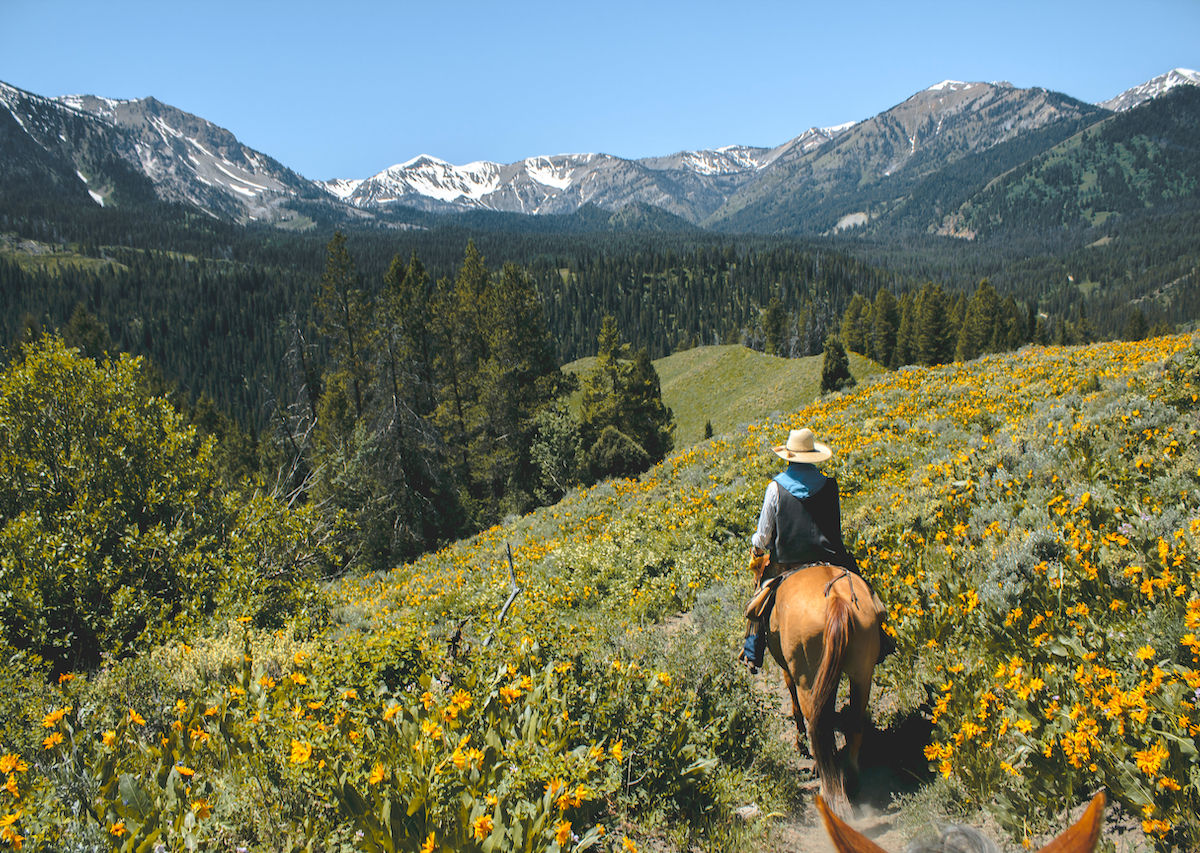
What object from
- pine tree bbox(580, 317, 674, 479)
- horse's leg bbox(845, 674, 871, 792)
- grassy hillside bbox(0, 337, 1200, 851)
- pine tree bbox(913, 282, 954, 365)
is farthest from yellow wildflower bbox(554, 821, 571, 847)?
pine tree bbox(913, 282, 954, 365)

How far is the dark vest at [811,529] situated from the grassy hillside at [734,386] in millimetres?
41194

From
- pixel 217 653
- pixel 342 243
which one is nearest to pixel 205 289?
pixel 342 243

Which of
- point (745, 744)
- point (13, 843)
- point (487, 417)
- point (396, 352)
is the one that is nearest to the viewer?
point (13, 843)

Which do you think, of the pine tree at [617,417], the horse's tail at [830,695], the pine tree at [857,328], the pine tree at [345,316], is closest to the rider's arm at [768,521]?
the horse's tail at [830,695]

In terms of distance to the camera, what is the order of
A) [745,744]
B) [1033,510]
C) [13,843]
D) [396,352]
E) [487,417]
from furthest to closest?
1. [487,417]
2. [396,352]
3. [1033,510]
4. [745,744]
5. [13,843]

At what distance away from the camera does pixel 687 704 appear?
534 centimetres

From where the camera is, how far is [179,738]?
4.84 meters

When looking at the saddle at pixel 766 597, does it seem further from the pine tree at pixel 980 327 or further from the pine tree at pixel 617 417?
the pine tree at pixel 980 327

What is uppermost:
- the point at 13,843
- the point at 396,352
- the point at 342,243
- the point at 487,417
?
the point at 342,243

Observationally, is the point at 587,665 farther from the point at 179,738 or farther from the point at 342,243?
the point at 342,243

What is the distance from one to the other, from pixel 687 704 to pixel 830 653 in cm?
133

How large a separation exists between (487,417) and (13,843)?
1150 inches

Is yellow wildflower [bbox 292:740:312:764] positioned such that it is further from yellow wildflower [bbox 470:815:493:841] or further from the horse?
the horse

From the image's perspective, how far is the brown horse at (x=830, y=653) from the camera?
5.00 meters
